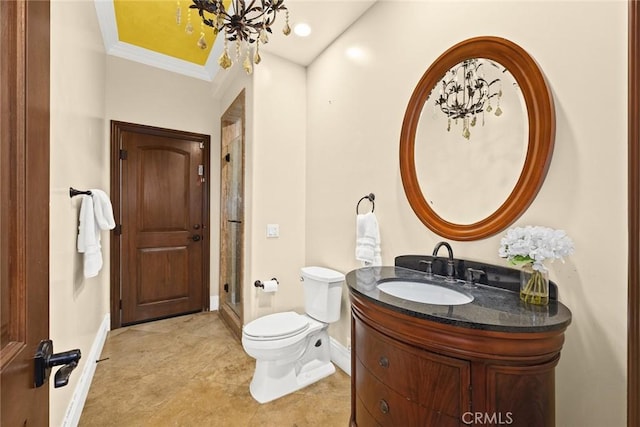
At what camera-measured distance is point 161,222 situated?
321cm

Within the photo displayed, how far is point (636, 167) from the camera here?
2.82 feet

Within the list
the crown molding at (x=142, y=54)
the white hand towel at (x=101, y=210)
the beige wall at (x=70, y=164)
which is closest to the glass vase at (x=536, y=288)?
the beige wall at (x=70, y=164)

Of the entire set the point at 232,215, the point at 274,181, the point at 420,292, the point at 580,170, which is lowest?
the point at 420,292

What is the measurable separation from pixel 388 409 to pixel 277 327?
3.48 feet

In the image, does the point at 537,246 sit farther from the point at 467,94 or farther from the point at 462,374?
the point at 467,94

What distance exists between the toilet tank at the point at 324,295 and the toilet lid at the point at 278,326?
0.38ft

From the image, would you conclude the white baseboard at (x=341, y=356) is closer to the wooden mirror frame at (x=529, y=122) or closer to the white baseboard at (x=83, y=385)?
the wooden mirror frame at (x=529, y=122)

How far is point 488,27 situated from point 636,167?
0.91 metres

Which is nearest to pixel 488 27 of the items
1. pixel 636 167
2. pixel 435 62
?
pixel 435 62

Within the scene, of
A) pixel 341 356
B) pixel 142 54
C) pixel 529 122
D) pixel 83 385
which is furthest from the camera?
pixel 142 54

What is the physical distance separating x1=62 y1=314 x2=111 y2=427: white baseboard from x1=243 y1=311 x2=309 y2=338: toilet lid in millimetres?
980

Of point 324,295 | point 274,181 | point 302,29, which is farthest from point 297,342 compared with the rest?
point 302,29

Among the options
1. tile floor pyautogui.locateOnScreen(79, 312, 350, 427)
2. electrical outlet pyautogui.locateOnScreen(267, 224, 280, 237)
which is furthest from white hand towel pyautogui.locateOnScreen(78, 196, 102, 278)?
electrical outlet pyautogui.locateOnScreen(267, 224, 280, 237)

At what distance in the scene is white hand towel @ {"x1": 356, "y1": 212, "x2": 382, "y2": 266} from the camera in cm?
186
